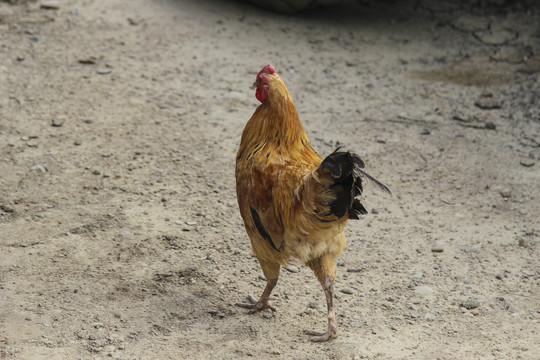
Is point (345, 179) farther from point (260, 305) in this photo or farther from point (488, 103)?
point (488, 103)

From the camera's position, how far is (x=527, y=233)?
503 cm

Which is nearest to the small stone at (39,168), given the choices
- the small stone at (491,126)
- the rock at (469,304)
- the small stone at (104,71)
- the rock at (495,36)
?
the small stone at (104,71)

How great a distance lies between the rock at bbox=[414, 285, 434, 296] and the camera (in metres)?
4.40

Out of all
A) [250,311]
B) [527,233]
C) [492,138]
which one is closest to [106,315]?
[250,311]

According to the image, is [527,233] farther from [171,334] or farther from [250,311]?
[171,334]

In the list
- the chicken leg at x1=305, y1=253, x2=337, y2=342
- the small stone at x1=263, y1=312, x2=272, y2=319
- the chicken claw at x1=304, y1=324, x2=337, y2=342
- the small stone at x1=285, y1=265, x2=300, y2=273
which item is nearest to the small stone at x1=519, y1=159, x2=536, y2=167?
the small stone at x1=285, y1=265, x2=300, y2=273

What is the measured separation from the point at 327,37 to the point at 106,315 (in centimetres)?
579

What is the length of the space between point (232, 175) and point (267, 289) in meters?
1.81

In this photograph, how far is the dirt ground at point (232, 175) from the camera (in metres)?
3.98

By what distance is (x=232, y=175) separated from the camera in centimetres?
576

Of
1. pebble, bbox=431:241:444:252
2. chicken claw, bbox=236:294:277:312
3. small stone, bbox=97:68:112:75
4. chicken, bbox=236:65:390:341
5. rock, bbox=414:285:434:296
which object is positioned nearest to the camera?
chicken, bbox=236:65:390:341

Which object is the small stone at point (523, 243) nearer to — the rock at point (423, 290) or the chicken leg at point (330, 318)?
the rock at point (423, 290)

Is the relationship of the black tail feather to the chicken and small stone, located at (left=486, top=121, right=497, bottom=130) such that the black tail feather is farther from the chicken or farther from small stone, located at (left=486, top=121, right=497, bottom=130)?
small stone, located at (left=486, top=121, right=497, bottom=130)

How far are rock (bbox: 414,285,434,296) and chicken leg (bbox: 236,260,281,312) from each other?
107 centimetres
